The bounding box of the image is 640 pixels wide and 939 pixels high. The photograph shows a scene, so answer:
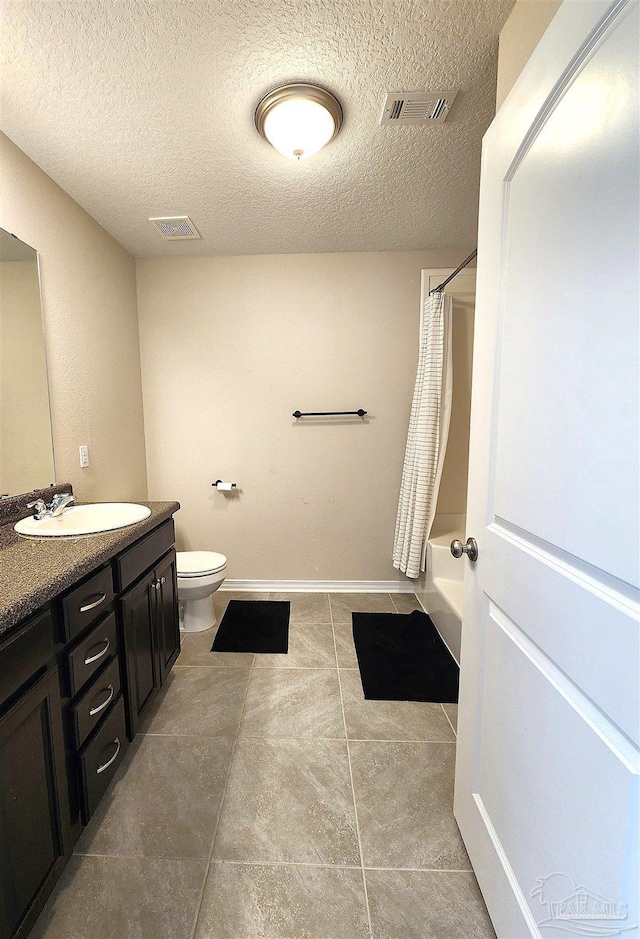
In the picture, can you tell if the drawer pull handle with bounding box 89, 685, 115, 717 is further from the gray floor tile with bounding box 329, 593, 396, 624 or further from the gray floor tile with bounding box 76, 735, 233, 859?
the gray floor tile with bounding box 329, 593, 396, 624

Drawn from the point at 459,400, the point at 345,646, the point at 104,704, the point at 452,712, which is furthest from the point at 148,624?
the point at 459,400

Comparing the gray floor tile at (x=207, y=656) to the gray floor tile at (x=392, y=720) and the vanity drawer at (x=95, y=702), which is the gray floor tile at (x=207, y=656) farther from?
the vanity drawer at (x=95, y=702)

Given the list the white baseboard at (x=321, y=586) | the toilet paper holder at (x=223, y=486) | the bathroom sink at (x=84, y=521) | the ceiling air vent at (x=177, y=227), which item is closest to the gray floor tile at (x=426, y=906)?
the bathroom sink at (x=84, y=521)

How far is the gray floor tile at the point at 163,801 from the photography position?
115 centimetres

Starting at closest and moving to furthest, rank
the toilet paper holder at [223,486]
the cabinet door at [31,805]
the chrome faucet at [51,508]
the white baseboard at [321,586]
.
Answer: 1. the cabinet door at [31,805]
2. the chrome faucet at [51,508]
3. the toilet paper holder at [223,486]
4. the white baseboard at [321,586]

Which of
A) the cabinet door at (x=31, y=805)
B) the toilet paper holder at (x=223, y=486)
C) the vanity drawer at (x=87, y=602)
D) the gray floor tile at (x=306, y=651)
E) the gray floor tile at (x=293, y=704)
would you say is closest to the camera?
the cabinet door at (x=31, y=805)

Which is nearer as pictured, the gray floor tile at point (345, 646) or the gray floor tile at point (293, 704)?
the gray floor tile at point (293, 704)

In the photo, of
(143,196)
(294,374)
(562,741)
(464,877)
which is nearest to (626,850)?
(562,741)

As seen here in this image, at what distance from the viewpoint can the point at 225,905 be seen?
1.00 metres

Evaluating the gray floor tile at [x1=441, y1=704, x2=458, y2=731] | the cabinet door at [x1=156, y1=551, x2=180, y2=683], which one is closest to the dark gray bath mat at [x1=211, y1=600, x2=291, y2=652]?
the cabinet door at [x1=156, y1=551, x2=180, y2=683]

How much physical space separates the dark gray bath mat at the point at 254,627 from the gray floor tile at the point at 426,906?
1.17m

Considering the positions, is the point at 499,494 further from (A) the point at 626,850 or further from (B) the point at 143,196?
(B) the point at 143,196

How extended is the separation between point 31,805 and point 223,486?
198cm

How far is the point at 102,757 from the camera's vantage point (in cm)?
118
